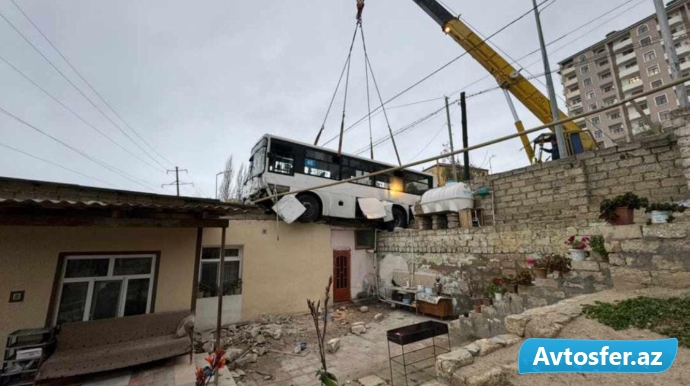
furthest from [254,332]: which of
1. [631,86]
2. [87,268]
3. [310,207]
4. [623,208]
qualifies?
[631,86]

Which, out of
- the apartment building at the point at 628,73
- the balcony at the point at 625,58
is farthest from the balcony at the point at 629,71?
the balcony at the point at 625,58

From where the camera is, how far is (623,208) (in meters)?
3.89

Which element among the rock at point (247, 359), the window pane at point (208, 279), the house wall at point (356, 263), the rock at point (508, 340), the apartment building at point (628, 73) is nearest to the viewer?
the rock at point (508, 340)

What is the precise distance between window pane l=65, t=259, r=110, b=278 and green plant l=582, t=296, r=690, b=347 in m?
7.99

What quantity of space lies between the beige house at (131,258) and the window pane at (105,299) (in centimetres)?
2

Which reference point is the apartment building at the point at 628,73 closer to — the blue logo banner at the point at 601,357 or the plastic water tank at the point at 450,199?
the plastic water tank at the point at 450,199

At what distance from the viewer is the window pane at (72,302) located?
15.8 feet

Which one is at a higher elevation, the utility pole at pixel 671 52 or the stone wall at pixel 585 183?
the utility pole at pixel 671 52

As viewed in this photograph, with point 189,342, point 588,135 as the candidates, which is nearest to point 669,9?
point 588,135

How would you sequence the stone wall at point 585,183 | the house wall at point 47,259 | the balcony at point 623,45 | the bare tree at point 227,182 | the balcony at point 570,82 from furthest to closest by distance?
the balcony at point 570,82 → the balcony at point 623,45 → the bare tree at point 227,182 → the stone wall at point 585,183 → the house wall at point 47,259

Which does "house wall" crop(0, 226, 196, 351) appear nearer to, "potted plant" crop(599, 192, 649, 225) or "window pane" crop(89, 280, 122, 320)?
"window pane" crop(89, 280, 122, 320)

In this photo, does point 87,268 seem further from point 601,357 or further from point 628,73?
point 628,73

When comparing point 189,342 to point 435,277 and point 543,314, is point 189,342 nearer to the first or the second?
point 543,314

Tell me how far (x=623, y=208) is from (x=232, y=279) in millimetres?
8286
